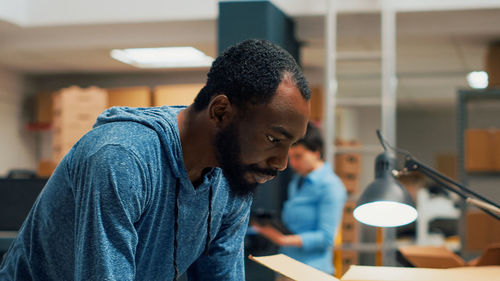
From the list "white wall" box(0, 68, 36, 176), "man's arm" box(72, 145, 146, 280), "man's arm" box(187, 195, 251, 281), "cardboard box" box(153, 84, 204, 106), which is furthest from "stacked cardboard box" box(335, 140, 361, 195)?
"white wall" box(0, 68, 36, 176)

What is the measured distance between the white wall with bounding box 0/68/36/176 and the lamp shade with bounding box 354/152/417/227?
260 inches

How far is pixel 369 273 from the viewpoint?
1155 mm

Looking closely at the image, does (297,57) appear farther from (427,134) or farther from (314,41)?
(427,134)

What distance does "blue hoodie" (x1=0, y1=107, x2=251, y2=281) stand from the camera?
0.82 m

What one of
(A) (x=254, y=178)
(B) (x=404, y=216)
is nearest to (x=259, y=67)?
(A) (x=254, y=178)

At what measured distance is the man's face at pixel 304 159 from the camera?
2.74 m

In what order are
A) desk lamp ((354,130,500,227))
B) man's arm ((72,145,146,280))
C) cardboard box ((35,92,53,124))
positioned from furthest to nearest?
cardboard box ((35,92,53,124)), desk lamp ((354,130,500,227)), man's arm ((72,145,146,280))

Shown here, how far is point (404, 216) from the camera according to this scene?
4.50 ft

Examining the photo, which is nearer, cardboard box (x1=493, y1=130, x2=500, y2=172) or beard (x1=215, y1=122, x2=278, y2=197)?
beard (x1=215, y1=122, x2=278, y2=197)

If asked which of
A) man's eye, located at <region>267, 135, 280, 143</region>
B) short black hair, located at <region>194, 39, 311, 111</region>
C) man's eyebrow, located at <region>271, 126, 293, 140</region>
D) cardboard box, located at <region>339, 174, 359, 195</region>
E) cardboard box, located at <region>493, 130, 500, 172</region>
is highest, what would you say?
short black hair, located at <region>194, 39, 311, 111</region>

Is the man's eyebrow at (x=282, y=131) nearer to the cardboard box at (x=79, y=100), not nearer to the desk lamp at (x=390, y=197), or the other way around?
the desk lamp at (x=390, y=197)

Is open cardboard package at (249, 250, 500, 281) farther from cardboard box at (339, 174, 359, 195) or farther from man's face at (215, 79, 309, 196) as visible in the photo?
cardboard box at (339, 174, 359, 195)

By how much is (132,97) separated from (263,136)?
17.7 feet

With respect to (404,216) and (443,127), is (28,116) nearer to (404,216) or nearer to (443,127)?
(404,216)
